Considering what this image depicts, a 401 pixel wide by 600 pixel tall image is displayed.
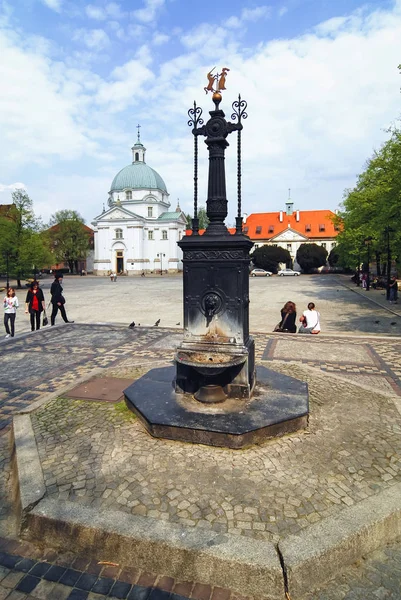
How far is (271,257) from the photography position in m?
61.5

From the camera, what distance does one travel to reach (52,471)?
4.17m

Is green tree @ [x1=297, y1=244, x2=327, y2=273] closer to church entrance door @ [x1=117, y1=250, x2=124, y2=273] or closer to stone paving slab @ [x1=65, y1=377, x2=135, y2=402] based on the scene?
church entrance door @ [x1=117, y1=250, x2=124, y2=273]

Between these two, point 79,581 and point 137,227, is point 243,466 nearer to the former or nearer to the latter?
point 79,581

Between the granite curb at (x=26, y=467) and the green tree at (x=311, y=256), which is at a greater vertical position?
the green tree at (x=311, y=256)

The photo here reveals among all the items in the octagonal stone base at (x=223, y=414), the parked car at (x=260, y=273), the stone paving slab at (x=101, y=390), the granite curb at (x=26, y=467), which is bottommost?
the granite curb at (x=26, y=467)

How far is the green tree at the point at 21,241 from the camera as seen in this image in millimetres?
35719

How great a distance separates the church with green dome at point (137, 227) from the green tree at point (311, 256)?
76.0ft

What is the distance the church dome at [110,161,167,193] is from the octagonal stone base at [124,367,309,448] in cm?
6994

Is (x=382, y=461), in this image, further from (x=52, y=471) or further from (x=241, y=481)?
(x=52, y=471)

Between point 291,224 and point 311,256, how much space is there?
1549 cm

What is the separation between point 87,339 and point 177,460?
8.20 meters

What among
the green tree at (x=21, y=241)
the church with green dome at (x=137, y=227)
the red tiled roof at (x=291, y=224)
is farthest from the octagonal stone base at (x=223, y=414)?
the red tiled roof at (x=291, y=224)

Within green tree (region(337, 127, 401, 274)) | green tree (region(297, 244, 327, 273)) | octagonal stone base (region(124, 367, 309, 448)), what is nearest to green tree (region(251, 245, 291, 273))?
green tree (region(297, 244, 327, 273))

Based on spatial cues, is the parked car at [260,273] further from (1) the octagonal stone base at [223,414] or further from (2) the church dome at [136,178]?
(1) the octagonal stone base at [223,414]
